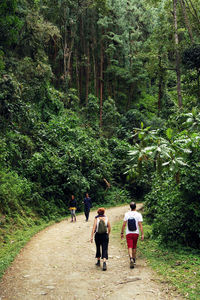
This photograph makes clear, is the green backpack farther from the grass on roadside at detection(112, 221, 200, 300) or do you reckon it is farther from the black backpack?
the grass on roadside at detection(112, 221, 200, 300)

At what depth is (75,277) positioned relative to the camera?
617 centimetres

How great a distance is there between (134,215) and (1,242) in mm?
5346

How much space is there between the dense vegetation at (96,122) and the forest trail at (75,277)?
7.48 ft

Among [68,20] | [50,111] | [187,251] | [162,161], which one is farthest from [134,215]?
[68,20]

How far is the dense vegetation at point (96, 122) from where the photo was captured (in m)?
7.74

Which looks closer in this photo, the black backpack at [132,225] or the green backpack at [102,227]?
the green backpack at [102,227]

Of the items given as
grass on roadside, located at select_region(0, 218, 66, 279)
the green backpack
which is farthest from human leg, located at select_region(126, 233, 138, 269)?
grass on roadside, located at select_region(0, 218, 66, 279)

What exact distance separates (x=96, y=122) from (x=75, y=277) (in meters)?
22.7

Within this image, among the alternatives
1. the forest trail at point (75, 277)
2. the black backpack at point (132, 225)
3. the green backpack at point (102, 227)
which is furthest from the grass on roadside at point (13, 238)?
the black backpack at point (132, 225)

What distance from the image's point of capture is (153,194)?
1235 cm

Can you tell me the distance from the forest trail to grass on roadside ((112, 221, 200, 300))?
0.23 meters

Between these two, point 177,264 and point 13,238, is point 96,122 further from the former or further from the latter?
point 177,264

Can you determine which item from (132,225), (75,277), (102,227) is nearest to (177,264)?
(132,225)

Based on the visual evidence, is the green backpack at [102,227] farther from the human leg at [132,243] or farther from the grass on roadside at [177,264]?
the grass on roadside at [177,264]
